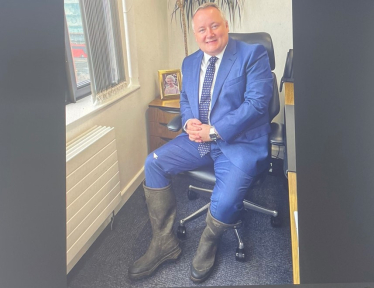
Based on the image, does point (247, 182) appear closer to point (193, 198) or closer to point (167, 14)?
point (193, 198)

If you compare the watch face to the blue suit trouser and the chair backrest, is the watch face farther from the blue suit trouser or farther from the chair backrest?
the chair backrest

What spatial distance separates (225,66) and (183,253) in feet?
1.80

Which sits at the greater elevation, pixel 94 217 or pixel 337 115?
pixel 337 115

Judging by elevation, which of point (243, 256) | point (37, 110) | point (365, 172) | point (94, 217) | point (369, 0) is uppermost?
point (369, 0)

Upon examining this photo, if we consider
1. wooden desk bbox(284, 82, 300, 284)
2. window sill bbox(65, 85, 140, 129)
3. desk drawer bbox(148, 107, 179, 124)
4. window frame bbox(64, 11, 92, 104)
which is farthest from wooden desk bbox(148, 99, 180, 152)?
wooden desk bbox(284, 82, 300, 284)

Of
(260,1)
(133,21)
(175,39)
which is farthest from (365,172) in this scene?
(133,21)

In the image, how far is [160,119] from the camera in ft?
2.97

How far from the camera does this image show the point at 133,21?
2.45ft

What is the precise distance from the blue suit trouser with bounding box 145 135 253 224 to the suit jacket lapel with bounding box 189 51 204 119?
0.10 metres

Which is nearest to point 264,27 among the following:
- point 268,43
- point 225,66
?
point 268,43

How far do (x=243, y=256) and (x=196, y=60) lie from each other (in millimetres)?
610

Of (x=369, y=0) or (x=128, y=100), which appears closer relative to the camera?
(x=369, y=0)

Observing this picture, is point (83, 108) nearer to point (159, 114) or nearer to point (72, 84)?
point (72, 84)

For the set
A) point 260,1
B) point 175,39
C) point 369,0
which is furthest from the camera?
point 175,39
